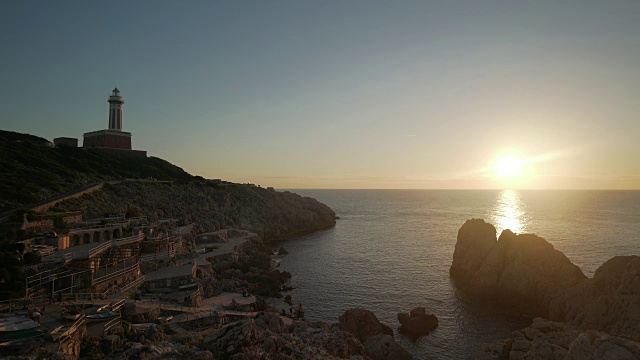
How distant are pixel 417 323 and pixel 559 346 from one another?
Result: 506 inches

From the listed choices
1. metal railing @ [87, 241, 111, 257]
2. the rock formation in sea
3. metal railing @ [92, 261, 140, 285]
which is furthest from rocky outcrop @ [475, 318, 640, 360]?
metal railing @ [87, 241, 111, 257]

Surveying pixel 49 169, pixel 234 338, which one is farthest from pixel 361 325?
pixel 49 169

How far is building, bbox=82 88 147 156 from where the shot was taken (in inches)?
3671

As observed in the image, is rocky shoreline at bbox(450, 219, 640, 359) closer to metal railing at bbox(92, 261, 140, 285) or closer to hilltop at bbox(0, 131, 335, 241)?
metal railing at bbox(92, 261, 140, 285)

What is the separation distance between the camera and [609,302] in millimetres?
28406

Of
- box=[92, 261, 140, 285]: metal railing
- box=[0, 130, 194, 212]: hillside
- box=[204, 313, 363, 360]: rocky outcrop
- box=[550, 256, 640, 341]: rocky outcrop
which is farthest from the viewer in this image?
box=[0, 130, 194, 212]: hillside

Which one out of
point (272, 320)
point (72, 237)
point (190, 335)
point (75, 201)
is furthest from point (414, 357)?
point (75, 201)

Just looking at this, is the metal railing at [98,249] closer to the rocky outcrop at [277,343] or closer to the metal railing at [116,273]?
the metal railing at [116,273]

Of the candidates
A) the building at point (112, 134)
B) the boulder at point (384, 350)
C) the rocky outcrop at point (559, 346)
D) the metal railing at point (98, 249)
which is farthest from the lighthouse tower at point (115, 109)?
the rocky outcrop at point (559, 346)

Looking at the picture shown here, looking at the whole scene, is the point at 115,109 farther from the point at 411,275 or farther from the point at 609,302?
the point at 609,302

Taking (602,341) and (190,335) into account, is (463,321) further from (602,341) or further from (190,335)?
(190,335)

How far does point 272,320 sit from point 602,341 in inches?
769

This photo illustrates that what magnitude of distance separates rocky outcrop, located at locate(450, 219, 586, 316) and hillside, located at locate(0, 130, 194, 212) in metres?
58.6

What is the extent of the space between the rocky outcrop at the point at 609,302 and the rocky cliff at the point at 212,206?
53566mm
